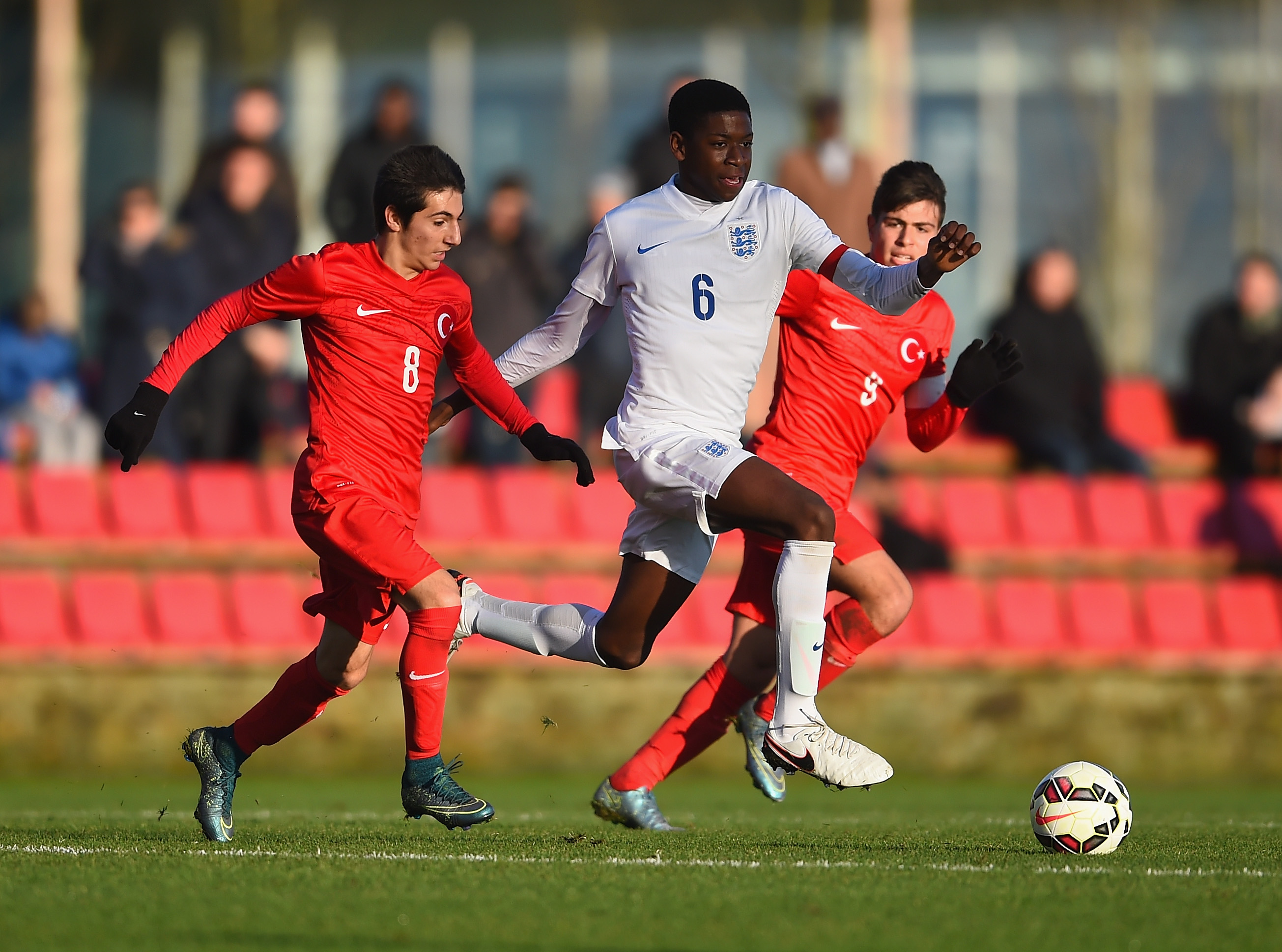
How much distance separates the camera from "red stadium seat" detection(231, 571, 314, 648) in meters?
11.0

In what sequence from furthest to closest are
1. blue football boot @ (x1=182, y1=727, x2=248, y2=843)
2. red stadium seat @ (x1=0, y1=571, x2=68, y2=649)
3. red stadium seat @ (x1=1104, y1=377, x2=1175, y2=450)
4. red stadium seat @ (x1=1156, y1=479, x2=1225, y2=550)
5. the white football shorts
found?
red stadium seat @ (x1=1104, y1=377, x2=1175, y2=450) < red stadium seat @ (x1=1156, y1=479, x2=1225, y2=550) < red stadium seat @ (x1=0, y1=571, x2=68, y2=649) < blue football boot @ (x1=182, y1=727, x2=248, y2=843) < the white football shorts

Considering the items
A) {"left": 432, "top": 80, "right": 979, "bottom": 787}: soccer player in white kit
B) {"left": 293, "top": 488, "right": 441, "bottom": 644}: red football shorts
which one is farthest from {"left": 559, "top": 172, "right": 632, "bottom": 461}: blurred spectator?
{"left": 293, "top": 488, "right": 441, "bottom": 644}: red football shorts

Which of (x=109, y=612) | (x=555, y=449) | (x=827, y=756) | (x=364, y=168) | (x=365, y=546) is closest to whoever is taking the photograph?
(x=827, y=756)

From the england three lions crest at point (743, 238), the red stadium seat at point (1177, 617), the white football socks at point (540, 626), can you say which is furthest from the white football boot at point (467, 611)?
the red stadium seat at point (1177, 617)

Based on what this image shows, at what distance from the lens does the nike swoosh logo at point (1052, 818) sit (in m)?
5.92

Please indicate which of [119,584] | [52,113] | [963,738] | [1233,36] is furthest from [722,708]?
[1233,36]

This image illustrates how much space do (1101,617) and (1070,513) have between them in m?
0.85

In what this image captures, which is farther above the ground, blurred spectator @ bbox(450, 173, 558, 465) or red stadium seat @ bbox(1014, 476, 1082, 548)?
blurred spectator @ bbox(450, 173, 558, 465)

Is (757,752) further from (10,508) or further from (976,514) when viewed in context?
(10,508)

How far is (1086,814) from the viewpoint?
591 cm

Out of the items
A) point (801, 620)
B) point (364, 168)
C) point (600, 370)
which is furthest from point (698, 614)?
point (801, 620)

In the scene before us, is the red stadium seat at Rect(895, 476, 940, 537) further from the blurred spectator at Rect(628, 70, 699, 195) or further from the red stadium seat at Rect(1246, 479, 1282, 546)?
the blurred spectator at Rect(628, 70, 699, 195)

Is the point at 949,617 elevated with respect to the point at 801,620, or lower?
lower

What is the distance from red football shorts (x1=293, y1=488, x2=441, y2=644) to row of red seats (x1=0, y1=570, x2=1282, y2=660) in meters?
4.90
